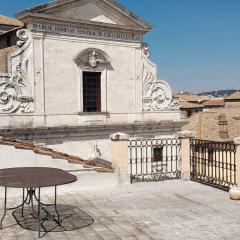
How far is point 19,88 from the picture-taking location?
17.1 metres

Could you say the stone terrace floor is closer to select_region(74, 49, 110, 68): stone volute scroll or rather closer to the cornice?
select_region(74, 49, 110, 68): stone volute scroll

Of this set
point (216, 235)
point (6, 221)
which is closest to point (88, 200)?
point (6, 221)

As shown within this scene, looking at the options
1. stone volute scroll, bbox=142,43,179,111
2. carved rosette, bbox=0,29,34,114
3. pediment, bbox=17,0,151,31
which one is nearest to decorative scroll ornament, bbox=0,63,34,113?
carved rosette, bbox=0,29,34,114

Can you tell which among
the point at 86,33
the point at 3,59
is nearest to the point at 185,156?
the point at 86,33

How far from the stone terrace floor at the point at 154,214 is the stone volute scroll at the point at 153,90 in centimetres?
886

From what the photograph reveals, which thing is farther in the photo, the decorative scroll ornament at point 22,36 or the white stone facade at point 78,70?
the white stone facade at point 78,70

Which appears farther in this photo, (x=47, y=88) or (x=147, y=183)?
(x=47, y=88)

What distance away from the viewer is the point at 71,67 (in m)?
18.5

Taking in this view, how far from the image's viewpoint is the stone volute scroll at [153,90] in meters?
20.7

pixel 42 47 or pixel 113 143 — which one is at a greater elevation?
pixel 42 47

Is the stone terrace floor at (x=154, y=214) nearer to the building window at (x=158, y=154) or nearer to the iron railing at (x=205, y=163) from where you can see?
the iron railing at (x=205, y=163)

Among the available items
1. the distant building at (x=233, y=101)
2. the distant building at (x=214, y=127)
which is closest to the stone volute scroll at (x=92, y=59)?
the distant building at (x=214, y=127)

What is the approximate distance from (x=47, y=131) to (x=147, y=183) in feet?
20.9

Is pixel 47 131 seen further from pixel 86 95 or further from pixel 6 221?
pixel 6 221
